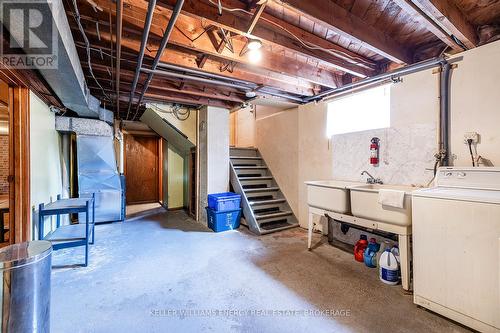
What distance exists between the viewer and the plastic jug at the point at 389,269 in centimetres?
210

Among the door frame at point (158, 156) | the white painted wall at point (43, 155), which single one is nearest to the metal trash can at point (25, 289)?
the white painted wall at point (43, 155)

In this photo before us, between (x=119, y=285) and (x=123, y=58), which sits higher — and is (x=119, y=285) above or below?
below

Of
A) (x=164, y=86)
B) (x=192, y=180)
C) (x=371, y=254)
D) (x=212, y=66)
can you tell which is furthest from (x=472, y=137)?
(x=192, y=180)

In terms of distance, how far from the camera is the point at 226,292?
6.51ft

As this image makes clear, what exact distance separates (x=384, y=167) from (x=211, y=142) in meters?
2.78

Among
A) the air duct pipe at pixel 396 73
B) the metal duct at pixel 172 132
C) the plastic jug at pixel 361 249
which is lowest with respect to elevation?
the plastic jug at pixel 361 249

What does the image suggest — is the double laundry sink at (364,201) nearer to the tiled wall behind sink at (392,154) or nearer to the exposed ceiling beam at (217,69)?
the tiled wall behind sink at (392,154)

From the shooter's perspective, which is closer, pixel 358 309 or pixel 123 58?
pixel 358 309

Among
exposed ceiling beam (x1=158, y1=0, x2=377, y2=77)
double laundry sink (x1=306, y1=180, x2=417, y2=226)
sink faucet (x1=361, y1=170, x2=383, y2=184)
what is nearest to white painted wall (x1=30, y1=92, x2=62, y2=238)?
exposed ceiling beam (x1=158, y1=0, x2=377, y2=77)

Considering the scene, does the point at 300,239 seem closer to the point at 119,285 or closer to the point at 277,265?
the point at 277,265

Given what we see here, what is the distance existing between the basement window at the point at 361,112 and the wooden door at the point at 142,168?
504 centimetres

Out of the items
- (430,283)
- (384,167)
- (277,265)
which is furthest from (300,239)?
(430,283)

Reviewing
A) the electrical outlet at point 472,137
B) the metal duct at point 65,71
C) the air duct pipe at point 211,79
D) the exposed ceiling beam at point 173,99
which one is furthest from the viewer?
the exposed ceiling beam at point 173,99

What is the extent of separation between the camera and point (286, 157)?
14.0 ft
